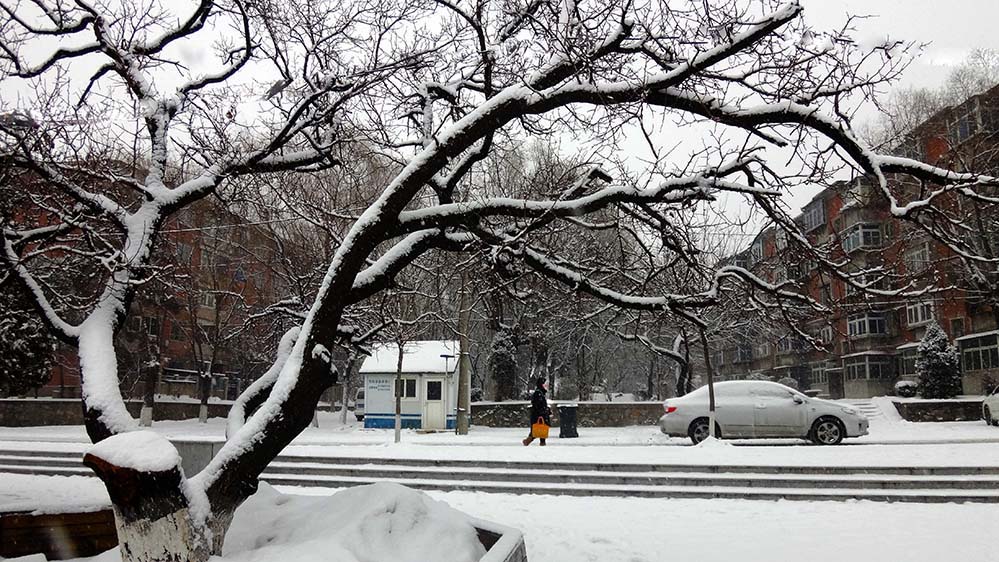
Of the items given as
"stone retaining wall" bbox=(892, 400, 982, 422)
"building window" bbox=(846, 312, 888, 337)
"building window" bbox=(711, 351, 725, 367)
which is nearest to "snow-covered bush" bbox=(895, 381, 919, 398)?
"stone retaining wall" bbox=(892, 400, 982, 422)

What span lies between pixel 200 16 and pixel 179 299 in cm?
2995

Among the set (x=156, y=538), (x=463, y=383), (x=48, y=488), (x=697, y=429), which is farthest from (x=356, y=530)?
(x=463, y=383)

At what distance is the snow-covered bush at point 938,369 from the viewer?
93.7 ft

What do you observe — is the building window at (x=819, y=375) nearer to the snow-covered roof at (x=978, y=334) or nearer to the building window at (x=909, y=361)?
the building window at (x=909, y=361)

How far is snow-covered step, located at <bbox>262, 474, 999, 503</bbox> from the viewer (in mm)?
11016

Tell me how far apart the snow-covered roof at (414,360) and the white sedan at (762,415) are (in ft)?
35.6

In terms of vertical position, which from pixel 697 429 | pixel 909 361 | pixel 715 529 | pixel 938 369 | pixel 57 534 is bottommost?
pixel 715 529

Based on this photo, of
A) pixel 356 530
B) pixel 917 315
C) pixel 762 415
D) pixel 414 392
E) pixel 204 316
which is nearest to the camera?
pixel 356 530

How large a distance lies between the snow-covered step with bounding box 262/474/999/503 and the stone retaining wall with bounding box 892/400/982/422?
55.3ft

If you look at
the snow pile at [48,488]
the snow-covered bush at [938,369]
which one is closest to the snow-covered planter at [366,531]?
the snow pile at [48,488]

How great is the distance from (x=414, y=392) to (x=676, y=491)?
58.3 ft

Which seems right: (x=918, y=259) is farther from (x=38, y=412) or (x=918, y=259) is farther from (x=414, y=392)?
(x=38, y=412)

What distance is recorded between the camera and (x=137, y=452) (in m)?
4.57

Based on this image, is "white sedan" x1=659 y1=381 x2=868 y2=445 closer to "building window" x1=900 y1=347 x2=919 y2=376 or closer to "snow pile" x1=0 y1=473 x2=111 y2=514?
"snow pile" x1=0 y1=473 x2=111 y2=514
